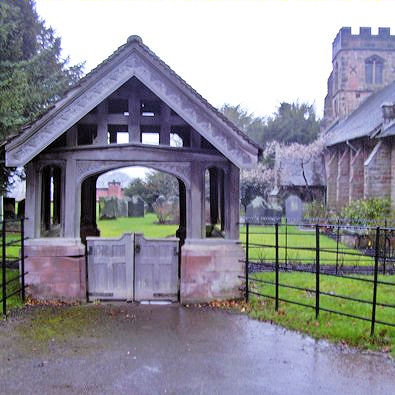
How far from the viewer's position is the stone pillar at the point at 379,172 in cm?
2422

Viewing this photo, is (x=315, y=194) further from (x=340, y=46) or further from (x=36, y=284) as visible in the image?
(x=36, y=284)

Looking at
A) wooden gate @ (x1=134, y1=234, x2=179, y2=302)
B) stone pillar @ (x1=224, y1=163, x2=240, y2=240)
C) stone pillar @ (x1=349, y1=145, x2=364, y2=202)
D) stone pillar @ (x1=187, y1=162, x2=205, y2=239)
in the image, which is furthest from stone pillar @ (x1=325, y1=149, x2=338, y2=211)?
wooden gate @ (x1=134, y1=234, x2=179, y2=302)

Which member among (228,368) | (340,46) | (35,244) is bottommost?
(228,368)

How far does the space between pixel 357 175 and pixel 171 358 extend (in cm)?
2454

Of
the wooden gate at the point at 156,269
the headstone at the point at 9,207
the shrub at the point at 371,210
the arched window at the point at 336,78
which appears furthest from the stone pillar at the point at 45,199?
the arched window at the point at 336,78

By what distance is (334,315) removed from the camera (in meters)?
8.24

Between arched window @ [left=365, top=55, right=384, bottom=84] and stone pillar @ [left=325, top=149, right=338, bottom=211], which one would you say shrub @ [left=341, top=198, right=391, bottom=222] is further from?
arched window @ [left=365, top=55, right=384, bottom=84]

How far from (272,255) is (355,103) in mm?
32001

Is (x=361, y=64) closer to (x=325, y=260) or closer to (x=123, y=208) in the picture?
(x=123, y=208)

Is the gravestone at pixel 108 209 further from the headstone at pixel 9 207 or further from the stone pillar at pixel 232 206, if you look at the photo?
the stone pillar at pixel 232 206

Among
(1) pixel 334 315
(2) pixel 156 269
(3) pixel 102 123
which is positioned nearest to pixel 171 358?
(2) pixel 156 269

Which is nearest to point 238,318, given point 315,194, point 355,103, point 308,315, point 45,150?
point 308,315

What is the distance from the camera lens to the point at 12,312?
27.7 feet

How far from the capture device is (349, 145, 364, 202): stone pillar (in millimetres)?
28359
